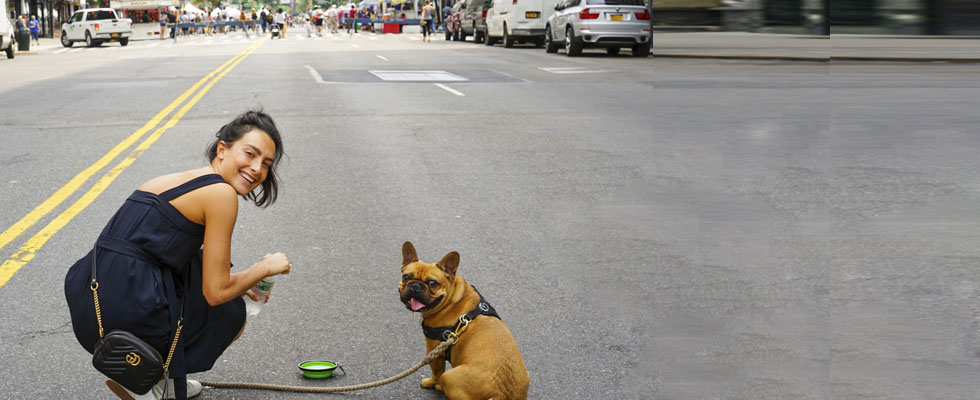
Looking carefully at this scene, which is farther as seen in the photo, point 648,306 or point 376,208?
point 376,208

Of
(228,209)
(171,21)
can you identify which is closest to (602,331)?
(228,209)

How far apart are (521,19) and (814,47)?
26254mm

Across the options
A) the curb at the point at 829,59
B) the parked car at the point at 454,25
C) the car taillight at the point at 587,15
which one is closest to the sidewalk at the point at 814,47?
the curb at the point at 829,59

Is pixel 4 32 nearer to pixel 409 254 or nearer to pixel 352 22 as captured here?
pixel 409 254

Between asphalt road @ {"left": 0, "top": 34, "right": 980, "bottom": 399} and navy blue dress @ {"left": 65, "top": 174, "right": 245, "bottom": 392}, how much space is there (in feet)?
1.72

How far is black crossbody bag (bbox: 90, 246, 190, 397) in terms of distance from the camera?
9.23 feet

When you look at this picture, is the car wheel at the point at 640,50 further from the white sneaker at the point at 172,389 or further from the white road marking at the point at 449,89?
the white sneaker at the point at 172,389

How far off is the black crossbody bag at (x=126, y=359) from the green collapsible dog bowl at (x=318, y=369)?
0.66m

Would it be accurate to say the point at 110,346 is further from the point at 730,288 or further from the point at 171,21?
the point at 171,21

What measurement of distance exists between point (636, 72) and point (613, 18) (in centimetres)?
347

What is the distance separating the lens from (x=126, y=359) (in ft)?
9.26

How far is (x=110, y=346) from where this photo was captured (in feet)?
9.23

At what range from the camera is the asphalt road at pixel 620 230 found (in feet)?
4.81

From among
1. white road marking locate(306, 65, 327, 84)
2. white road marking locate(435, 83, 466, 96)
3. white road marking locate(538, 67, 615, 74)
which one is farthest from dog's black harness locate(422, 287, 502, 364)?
white road marking locate(538, 67, 615, 74)
